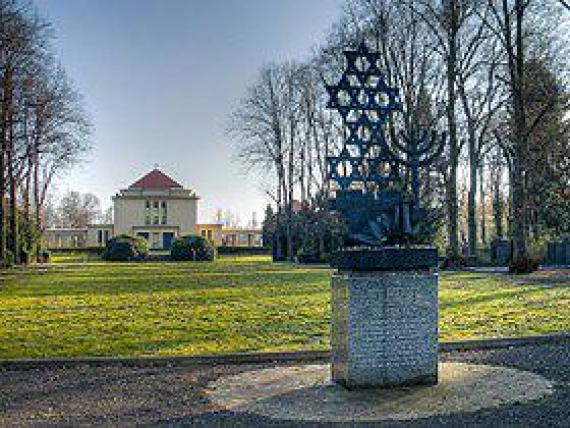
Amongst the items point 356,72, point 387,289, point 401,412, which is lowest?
point 401,412

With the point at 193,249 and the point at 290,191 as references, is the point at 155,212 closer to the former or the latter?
the point at 193,249

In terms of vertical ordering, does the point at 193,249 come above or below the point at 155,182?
below

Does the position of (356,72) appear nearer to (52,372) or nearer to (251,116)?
(52,372)

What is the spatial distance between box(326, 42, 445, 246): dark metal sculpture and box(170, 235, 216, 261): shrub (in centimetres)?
4819

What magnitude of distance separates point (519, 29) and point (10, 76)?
19.6m

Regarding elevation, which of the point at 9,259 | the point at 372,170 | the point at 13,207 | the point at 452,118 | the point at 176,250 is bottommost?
the point at 9,259

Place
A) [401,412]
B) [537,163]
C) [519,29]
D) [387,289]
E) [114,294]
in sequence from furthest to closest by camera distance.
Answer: [537,163]
[519,29]
[114,294]
[387,289]
[401,412]

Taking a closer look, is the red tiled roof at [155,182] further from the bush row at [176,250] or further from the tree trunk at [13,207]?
the tree trunk at [13,207]

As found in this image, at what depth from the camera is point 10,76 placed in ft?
95.0

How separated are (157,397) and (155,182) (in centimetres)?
7960

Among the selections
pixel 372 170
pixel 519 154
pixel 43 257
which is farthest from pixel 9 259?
pixel 372 170

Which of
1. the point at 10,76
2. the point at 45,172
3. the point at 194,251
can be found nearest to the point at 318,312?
the point at 10,76

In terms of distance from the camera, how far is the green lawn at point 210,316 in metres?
10.5

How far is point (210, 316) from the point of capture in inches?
562
